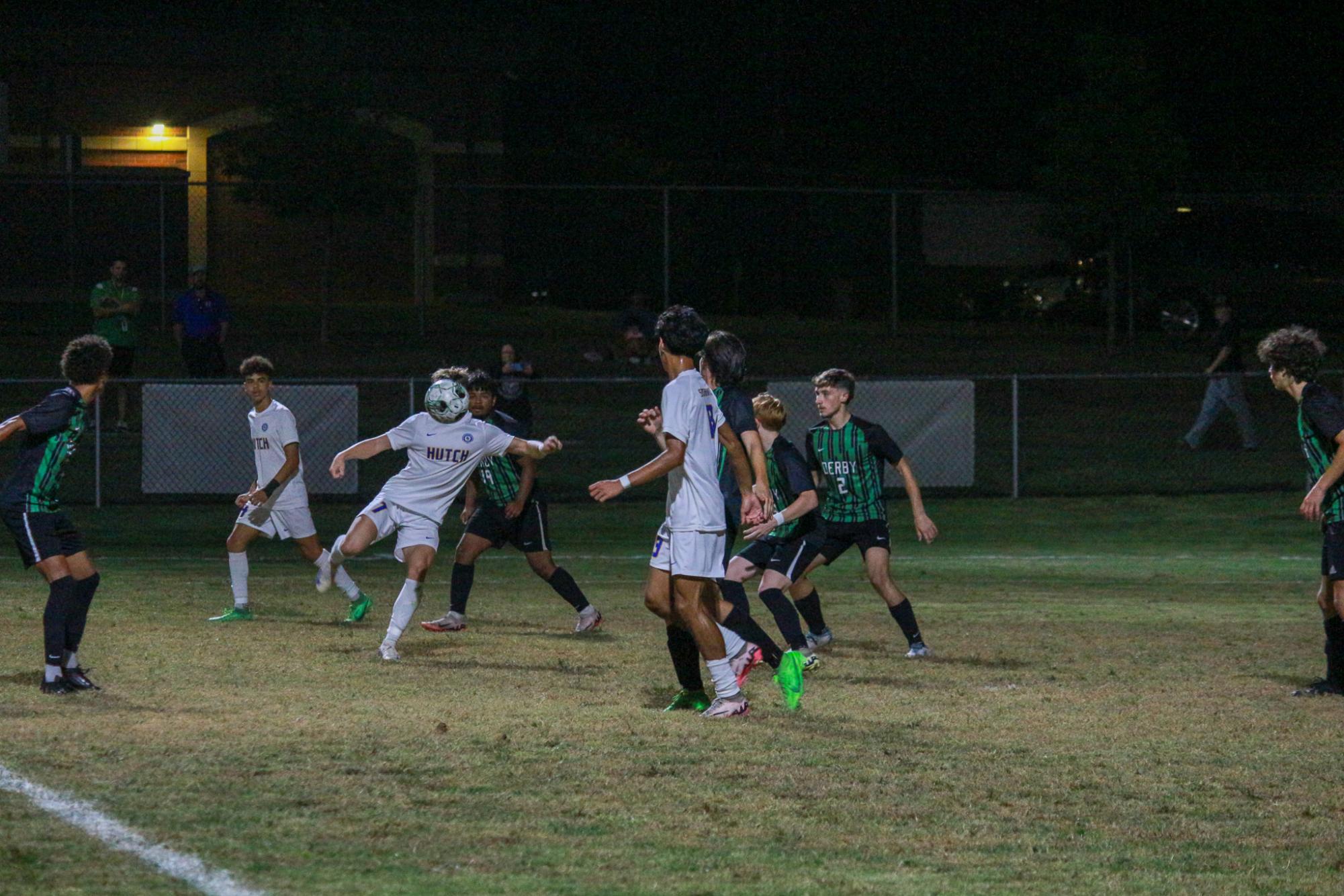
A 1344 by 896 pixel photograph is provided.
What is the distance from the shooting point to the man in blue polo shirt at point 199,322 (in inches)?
941

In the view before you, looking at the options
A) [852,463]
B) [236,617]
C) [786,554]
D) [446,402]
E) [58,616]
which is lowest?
[236,617]

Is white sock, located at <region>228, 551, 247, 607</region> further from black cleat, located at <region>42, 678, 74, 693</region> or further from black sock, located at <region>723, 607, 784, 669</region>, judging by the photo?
black sock, located at <region>723, 607, 784, 669</region>

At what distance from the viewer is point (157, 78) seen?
36.8 metres

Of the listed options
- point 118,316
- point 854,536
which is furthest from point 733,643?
point 118,316

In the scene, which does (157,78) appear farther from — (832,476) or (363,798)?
(363,798)

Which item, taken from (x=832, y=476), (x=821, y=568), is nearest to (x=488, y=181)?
(x=821, y=568)

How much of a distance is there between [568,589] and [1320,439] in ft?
16.1

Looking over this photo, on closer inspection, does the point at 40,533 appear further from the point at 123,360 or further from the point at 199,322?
the point at 199,322

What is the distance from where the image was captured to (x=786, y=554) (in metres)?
10.5

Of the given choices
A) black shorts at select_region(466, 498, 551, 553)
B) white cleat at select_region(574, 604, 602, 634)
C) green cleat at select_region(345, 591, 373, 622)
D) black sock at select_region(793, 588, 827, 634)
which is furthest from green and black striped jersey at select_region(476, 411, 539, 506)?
black sock at select_region(793, 588, 827, 634)

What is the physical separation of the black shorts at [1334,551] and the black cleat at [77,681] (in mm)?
6264

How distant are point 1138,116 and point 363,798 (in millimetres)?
27433

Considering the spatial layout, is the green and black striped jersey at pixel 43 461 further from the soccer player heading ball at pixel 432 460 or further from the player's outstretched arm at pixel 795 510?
Answer: the player's outstretched arm at pixel 795 510

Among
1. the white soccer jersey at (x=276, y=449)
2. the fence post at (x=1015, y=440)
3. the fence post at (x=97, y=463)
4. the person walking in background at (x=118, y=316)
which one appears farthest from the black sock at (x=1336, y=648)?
the person walking in background at (x=118, y=316)
